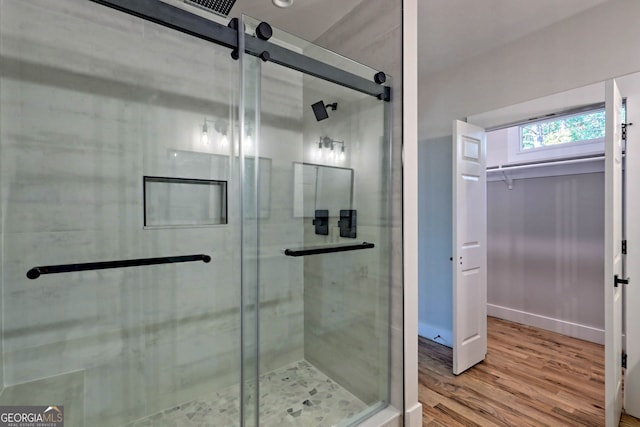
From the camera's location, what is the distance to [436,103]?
9.77ft

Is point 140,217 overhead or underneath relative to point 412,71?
underneath

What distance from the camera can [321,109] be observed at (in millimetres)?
1856

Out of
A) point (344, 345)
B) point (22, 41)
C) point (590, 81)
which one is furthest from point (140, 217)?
point (590, 81)

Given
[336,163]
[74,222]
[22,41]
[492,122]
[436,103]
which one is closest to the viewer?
[22,41]

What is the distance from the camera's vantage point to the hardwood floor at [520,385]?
5.95ft

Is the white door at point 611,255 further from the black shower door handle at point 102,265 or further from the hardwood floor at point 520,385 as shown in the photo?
the black shower door handle at point 102,265

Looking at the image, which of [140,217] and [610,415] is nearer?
[610,415]

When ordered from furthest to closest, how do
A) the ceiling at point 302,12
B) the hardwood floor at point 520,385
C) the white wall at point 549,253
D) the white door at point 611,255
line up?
1. the white wall at point 549,253
2. the ceiling at point 302,12
3. the hardwood floor at point 520,385
4. the white door at point 611,255

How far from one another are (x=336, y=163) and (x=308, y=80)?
0.51m

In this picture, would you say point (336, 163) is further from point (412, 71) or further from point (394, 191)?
point (412, 71)

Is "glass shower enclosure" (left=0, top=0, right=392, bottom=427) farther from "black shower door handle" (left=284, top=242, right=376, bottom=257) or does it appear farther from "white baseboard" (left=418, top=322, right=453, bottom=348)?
"white baseboard" (left=418, top=322, right=453, bottom=348)

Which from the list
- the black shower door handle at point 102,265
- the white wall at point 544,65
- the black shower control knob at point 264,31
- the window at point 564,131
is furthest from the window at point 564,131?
the black shower door handle at point 102,265

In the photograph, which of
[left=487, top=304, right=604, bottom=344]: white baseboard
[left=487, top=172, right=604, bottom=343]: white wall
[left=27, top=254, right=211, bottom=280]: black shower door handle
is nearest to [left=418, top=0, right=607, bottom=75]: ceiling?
[left=487, top=172, right=604, bottom=343]: white wall

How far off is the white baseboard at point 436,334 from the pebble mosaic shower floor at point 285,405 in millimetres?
1493
